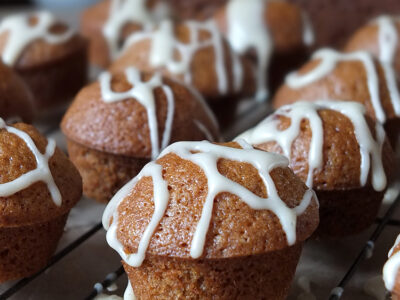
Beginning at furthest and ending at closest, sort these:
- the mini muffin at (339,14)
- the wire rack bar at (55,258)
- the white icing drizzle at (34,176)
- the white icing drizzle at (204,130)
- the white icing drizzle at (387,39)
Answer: the mini muffin at (339,14)
the white icing drizzle at (387,39)
the white icing drizzle at (204,130)
the wire rack bar at (55,258)
the white icing drizzle at (34,176)

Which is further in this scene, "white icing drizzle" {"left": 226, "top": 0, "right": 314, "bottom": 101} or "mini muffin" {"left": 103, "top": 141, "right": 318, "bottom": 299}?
"white icing drizzle" {"left": 226, "top": 0, "right": 314, "bottom": 101}

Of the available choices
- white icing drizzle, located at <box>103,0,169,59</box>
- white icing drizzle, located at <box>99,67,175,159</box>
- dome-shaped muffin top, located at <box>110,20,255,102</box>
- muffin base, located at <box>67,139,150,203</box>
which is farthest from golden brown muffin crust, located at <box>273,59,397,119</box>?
white icing drizzle, located at <box>103,0,169,59</box>

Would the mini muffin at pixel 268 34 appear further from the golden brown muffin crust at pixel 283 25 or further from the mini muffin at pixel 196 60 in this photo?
the mini muffin at pixel 196 60

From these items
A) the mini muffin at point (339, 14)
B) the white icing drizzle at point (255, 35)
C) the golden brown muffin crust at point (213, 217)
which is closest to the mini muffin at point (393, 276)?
the golden brown muffin crust at point (213, 217)

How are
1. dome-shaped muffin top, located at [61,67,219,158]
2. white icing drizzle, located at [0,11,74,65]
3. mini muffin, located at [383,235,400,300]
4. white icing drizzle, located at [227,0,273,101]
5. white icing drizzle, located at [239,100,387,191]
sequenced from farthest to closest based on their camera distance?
white icing drizzle, located at [227,0,273,101]
white icing drizzle, located at [0,11,74,65]
dome-shaped muffin top, located at [61,67,219,158]
white icing drizzle, located at [239,100,387,191]
mini muffin, located at [383,235,400,300]

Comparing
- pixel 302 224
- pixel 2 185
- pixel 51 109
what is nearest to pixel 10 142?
pixel 2 185

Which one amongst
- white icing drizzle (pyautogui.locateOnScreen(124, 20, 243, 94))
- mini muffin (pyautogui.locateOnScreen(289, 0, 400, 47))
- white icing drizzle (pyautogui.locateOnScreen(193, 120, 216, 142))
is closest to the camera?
white icing drizzle (pyautogui.locateOnScreen(193, 120, 216, 142))

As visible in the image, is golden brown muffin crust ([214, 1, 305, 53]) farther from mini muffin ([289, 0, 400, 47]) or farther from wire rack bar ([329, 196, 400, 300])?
wire rack bar ([329, 196, 400, 300])

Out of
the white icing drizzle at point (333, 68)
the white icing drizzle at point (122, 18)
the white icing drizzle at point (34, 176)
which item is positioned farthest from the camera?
the white icing drizzle at point (122, 18)
